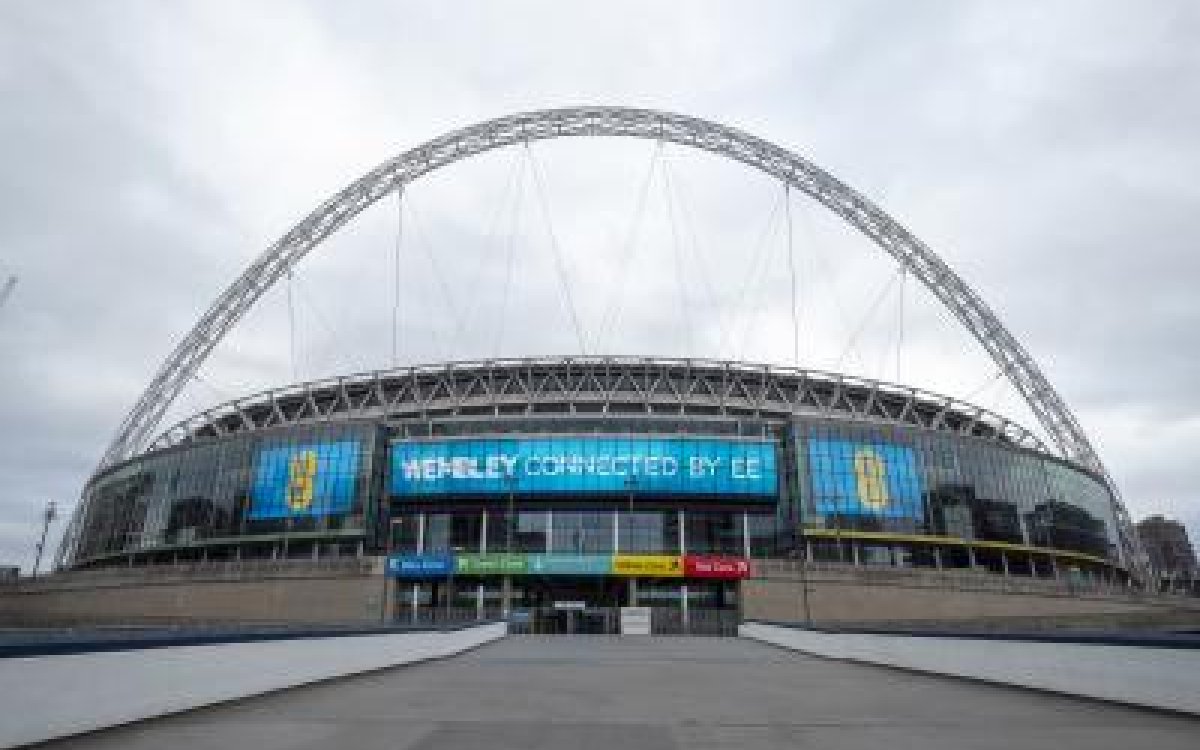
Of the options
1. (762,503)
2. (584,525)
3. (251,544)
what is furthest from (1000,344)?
(251,544)

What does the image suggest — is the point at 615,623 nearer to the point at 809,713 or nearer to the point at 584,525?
the point at 584,525

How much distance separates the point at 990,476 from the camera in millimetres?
77875

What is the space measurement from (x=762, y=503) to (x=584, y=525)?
1769 cm

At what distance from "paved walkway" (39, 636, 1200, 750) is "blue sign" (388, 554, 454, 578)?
4640cm

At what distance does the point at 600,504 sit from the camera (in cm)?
7112

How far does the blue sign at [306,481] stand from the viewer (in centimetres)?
7319

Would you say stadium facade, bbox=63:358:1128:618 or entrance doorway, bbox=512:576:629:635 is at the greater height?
stadium facade, bbox=63:358:1128:618

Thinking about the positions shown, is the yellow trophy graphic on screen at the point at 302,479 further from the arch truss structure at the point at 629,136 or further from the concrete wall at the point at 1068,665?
the concrete wall at the point at 1068,665

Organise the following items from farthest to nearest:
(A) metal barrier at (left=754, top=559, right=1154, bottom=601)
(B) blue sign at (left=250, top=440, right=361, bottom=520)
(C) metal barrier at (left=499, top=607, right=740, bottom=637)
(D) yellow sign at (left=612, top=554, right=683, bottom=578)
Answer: (B) blue sign at (left=250, top=440, right=361, bottom=520)
(D) yellow sign at (left=612, top=554, right=683, bottom=578)
(C) metal barrier at (left=499, top=607, right=740, bottom=637)
(A) metal barrier at (left=754, top=559, right=1154, bottom=601)

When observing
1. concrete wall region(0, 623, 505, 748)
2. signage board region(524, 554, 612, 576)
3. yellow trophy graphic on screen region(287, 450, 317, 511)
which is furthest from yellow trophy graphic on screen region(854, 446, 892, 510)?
concrete wall region(0, 623, 505, 748)

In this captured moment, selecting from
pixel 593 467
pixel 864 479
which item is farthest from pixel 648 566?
pixel 864 479

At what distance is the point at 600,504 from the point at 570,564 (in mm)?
10253

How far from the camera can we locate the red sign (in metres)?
59.8

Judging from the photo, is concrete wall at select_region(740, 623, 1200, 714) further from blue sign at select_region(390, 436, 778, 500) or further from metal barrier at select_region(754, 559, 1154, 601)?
blue sign at select_region(390, 436, 778, 500)
